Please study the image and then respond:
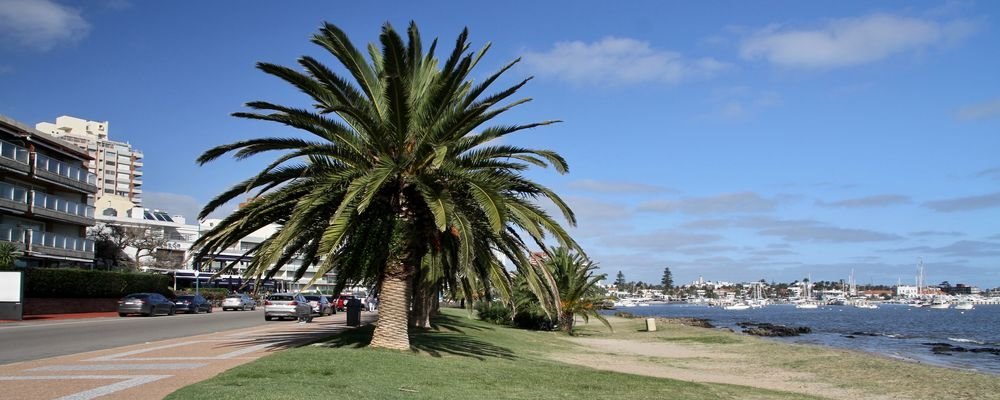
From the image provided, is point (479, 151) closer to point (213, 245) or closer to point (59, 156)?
point (213, 245)

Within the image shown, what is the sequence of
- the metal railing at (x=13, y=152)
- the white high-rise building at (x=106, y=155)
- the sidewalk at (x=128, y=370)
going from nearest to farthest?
the sidewalk at (x=128, y=370), the metal railing at (x=13, y=152), the white high-rise building at (x=106, y=155)

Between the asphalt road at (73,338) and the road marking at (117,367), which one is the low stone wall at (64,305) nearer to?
the asphalt road at (73,338)

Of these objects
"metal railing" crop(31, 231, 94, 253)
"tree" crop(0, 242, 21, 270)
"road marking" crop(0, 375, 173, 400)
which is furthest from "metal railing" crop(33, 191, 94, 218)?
"road marking" crop(0, 375, 173, 400)

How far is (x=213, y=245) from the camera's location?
1609 cm

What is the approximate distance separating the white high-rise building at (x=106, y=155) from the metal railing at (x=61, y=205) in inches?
4620

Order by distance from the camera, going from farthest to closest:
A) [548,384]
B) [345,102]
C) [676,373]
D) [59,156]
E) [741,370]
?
[59,156]
[741,370]
[676,373]
[345,102]
[548,384]

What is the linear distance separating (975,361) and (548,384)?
2659 cm

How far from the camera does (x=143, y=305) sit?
40625mm

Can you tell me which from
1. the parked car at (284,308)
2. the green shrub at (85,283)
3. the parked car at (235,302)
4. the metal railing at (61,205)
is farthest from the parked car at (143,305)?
the metal railing at (61,205)

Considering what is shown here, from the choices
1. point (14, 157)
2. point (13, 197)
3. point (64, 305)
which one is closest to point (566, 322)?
point (64, 305)

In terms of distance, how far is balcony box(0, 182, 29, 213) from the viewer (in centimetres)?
4328

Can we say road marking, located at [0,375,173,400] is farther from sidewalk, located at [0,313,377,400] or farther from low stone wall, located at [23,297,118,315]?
low stone wall, located at [23,297,118,315]

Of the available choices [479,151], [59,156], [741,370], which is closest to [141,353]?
[479,151]

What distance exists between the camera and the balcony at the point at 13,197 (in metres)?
43.3
